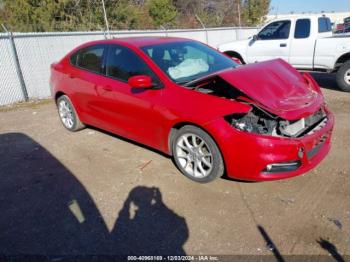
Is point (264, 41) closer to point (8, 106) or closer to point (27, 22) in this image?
point (8, 106)

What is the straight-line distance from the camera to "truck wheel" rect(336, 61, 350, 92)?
25.3 feet

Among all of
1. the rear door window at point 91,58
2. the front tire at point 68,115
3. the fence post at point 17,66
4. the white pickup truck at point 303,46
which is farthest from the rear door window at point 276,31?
the fence post at point 17,66

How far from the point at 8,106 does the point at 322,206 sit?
8154 mm

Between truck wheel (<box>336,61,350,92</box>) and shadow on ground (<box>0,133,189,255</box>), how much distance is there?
617cm

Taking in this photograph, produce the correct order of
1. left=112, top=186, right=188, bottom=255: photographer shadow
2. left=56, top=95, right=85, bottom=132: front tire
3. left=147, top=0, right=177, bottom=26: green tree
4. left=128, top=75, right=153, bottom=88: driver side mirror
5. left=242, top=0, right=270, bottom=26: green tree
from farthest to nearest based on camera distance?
left=242, top=0, right=270, bottom=26: green tree, left=147, top=0, right=177, bottom=26: green tree, left=56, top=95, right=85, bottom=132: front tire, left=128, top=75, right=153, bottom=88: driver side mirror, left=112, top=186, right=188, bottom=255: photographer shadow

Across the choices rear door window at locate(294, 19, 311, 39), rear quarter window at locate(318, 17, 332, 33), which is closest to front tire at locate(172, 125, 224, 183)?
rear door window at locate(294, 19, 311, 39)

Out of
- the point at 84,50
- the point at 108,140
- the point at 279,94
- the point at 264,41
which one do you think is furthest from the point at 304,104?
the point at 264,41

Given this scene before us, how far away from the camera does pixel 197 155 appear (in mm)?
3768

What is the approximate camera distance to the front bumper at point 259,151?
3236 millimetres

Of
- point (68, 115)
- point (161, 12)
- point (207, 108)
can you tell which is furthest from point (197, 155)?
point (161, 12)

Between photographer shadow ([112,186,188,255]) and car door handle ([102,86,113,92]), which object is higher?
car door handle ([102,86,113,92])

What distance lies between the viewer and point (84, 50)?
537 centimetres

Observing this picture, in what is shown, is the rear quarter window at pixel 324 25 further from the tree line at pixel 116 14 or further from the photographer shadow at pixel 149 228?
the tree line at pixel 116 14

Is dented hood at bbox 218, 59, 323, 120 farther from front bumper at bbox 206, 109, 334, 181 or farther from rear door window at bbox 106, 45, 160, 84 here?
rear door window at bbox 106, 45, 160, 84
